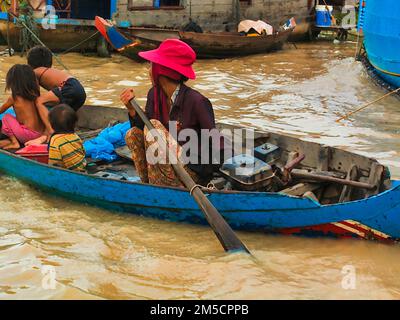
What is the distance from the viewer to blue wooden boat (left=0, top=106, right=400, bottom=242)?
13.3 feet

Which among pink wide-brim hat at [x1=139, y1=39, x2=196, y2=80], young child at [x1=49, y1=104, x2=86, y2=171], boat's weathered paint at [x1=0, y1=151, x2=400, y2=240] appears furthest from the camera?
young child at [x1=49, y1=104, x2=86, y2=171]

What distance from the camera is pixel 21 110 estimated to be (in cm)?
569

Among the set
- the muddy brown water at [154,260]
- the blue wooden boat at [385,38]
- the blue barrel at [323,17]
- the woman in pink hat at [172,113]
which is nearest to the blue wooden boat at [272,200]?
the muddy brown water at [154,260]

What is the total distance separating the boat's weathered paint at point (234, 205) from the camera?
401 cm

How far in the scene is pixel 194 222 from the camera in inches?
183

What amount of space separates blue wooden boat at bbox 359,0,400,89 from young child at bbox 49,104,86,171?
652cm

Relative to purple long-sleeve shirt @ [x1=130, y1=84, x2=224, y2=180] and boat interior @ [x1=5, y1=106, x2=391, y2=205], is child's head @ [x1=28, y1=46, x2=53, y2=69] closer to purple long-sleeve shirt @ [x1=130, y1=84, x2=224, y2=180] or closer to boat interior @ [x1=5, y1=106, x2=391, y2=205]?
boat interior @ [x1=5, y1=106, x2=391, y2=205]

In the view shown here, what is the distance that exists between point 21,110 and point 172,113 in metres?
1.93

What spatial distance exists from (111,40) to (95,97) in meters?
2.91

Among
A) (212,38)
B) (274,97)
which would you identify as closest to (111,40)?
(212,38)

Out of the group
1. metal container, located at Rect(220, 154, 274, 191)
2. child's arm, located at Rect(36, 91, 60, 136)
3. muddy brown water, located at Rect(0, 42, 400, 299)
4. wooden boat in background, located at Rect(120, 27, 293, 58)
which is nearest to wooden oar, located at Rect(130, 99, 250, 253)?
muddy brown water, located at Rect(0, 42, 400, 299)

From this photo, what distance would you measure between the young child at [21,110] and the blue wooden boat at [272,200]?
382 millimetres

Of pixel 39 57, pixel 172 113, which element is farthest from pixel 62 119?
pixel 39 57
